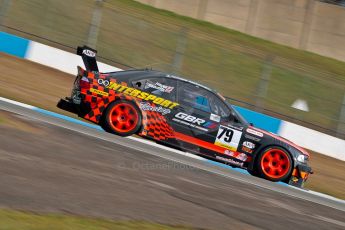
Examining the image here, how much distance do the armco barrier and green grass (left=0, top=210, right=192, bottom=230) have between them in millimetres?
11806

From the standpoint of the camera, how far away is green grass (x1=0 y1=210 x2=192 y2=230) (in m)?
6.08

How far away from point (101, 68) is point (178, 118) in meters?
6.97

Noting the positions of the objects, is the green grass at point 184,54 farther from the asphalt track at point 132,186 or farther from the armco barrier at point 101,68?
the asphalt track at point 132,186

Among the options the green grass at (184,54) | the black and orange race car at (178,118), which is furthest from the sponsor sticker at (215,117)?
the green grass at (184,54)

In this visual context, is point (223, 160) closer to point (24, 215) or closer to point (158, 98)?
point (158, 98)

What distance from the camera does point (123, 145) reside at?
38.2 ft

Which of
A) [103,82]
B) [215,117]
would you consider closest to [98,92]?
[103,82]

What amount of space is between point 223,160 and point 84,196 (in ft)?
17.3

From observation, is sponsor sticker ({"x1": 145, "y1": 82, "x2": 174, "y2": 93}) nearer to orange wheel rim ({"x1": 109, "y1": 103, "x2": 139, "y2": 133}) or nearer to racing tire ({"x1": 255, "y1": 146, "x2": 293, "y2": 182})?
orange wheel rim ({"x1": 109, "y1": 103, "x2": 139, "y2": 133})

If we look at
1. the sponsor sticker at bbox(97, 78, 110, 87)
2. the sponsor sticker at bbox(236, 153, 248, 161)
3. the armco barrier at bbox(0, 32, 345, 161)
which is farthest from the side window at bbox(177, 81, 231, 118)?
the armco barrier at bbox(0, 32, 345, 161)

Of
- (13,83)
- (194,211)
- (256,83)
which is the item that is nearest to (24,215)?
(194,211)

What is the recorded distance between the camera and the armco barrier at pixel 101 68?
60.6 ft

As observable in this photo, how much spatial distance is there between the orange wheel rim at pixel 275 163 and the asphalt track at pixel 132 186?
10.9 inches

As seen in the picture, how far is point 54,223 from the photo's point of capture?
636 centimetres
